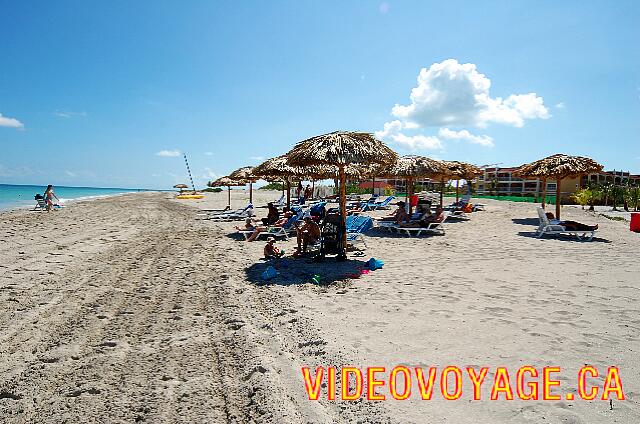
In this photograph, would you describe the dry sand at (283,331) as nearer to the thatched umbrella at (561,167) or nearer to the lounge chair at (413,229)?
the lounge chair at (413,229)

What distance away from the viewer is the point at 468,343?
337 centimetres

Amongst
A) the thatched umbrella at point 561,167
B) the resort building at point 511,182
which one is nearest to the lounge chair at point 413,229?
the thatched umbrella at point 561,167

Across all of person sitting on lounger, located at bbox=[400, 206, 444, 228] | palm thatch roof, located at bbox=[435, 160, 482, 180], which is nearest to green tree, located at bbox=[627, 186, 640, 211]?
palm thatch roof, located at bbox=[435, 160, 482, 180]

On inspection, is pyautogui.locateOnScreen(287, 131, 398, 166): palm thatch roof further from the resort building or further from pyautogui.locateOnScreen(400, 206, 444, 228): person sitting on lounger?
the resort building

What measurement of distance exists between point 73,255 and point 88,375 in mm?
5844

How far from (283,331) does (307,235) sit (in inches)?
155

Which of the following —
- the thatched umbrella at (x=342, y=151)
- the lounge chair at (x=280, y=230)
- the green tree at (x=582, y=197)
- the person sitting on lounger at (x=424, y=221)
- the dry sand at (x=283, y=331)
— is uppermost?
the thatched umbrella at (x=342, y=151)

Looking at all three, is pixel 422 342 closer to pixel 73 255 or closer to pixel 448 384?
pixel 448 384

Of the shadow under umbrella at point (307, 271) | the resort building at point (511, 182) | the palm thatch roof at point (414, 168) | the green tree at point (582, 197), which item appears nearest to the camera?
the shadow under umbrella at point (307, 271)

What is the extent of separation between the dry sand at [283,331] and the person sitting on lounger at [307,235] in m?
0.90

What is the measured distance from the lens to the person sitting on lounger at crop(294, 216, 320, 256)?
7629 mm

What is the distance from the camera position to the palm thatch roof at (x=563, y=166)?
1205cm

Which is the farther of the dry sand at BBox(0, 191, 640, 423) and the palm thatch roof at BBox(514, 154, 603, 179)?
the palm thatch roof at BBox(514, 154, 603, 179)

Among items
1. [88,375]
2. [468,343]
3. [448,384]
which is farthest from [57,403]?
[468,343]
